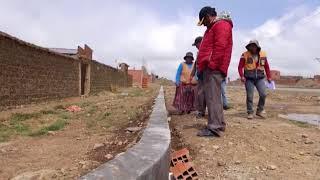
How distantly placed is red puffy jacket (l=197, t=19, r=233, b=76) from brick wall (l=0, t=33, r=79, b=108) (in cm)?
738

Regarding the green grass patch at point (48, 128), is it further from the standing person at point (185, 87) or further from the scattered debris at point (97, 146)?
the standing person at point (185, 87)

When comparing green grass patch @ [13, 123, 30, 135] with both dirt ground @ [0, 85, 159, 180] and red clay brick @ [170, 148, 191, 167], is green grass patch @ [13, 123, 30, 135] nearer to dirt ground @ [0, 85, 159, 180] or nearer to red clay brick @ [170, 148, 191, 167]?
dirt ground @ [0, 85, 159, 180]

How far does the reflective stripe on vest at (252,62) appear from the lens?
31.1ft

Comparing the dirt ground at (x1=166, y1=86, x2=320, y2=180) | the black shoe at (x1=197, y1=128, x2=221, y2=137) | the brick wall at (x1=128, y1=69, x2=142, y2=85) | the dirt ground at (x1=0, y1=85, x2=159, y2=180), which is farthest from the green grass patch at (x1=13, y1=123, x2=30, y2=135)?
the brick wall at (x1=128, y1=69, x2=142, y2=85)

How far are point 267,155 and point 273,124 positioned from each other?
2731 mm

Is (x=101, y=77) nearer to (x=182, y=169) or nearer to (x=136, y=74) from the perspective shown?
(x=182, y=169)

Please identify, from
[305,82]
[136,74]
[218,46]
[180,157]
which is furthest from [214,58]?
[305,82]

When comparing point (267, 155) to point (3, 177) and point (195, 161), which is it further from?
point (3, 177)

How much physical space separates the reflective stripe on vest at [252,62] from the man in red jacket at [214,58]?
277 centimetres

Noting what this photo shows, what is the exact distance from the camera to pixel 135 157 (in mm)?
3650

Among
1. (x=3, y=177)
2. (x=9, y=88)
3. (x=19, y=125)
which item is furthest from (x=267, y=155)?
(x=9, y=88)

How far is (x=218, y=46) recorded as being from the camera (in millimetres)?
6574

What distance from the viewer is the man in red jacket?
662 cm

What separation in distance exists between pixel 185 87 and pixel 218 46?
4026 millimetres
